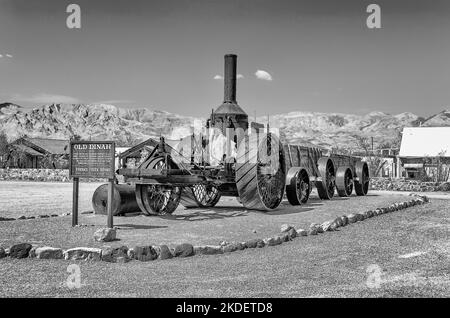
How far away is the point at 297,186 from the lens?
18406 mm

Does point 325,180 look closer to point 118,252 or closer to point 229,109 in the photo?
point 229,109

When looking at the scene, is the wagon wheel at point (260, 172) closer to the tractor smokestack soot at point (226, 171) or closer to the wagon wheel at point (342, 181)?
the tractor smokestack soot at point (226, 171)

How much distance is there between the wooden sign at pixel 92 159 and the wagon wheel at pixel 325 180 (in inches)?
452

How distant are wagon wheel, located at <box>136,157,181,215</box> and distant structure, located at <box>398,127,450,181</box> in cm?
2611

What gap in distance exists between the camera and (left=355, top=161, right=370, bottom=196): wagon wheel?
2475 cm

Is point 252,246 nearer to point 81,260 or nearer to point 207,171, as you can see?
point 81,260

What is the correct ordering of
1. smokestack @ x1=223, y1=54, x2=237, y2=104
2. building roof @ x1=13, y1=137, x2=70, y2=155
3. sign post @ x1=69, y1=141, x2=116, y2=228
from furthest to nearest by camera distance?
building roof @ x1=13, y1=137, x2=70, y2=155 < smokestack @ x1=223, y1=54, x2=237, y2=104 < sign post @ x1=69, y1=141, x2=116, y2=228

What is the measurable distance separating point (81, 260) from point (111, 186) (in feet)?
11.2

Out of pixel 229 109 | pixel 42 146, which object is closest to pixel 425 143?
pixel 229 109

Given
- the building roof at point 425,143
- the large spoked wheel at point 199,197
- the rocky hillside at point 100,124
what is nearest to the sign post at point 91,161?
the large spoked wheel at point 199,197

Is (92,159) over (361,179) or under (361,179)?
over

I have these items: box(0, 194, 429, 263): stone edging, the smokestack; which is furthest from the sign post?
the smokestack

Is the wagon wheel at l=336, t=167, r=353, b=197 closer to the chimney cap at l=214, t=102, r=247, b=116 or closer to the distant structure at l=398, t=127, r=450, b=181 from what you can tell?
the chimney cap at l=214, t=102, r=247, b=116

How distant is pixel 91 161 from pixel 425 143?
3638 centimetres
